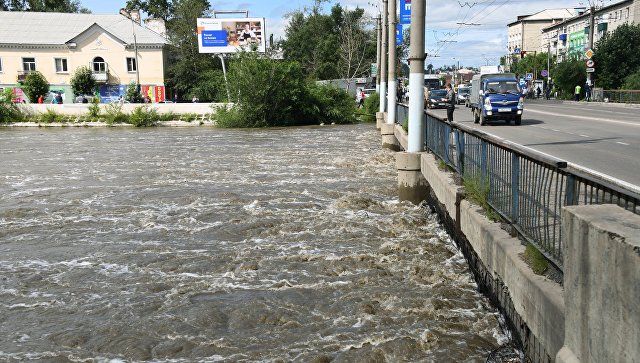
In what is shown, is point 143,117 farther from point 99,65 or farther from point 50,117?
point 99,65

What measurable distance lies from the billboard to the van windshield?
3245cm

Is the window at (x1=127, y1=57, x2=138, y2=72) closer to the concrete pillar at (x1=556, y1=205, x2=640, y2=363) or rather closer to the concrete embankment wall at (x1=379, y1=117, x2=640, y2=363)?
the concrete embankment wall at (x1=379, y1=117, x2=640, y2=363)

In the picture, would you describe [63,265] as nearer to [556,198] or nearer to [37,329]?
[37,329]

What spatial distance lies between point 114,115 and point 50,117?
4929 millimetres

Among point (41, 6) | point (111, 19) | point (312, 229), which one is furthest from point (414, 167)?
point (41, 6)

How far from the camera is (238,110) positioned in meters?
43.4

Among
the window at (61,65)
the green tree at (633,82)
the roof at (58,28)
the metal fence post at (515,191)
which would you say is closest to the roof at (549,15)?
the green tree at (633,82)

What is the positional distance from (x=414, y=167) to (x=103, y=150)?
18.4 m

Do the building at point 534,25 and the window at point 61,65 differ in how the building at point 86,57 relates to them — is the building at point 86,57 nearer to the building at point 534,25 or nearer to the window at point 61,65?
the window at point 61,65

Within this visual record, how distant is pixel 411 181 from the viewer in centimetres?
1305

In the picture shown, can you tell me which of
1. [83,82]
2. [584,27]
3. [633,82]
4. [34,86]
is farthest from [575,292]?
[584,27]

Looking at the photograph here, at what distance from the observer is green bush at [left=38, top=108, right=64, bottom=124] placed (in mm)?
46966

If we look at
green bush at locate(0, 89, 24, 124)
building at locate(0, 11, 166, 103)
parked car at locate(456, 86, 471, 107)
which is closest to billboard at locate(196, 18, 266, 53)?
building at locate(0, 11, 166, 103)

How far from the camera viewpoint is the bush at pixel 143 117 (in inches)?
1807
